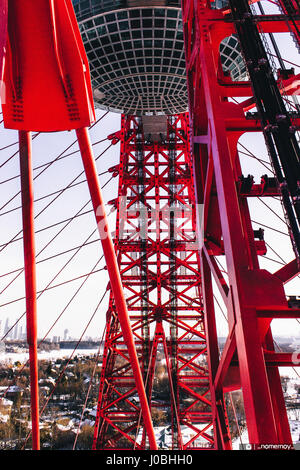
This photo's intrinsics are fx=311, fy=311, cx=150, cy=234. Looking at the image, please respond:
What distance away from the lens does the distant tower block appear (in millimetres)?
9289

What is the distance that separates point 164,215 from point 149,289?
3.53 metres

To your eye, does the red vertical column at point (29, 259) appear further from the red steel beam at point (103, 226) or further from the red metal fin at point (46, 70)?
the red steel beam at point (103, 226)

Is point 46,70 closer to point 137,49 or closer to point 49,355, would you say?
point 137,49

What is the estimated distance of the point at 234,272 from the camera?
384cm

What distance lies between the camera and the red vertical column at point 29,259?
15.1ft

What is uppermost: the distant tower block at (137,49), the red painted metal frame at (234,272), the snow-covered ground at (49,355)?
the snow-covered ground at (49,355)

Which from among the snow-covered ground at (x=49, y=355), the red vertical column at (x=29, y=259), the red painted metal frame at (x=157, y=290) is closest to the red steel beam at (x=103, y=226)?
the red vertical column at (x=29, y=259)

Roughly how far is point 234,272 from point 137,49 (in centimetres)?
900

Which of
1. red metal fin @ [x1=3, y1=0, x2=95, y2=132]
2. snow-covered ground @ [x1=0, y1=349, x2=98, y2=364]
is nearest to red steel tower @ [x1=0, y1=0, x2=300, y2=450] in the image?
red metal fin @ [x1=3, y1=0, x2=95, y2=132]

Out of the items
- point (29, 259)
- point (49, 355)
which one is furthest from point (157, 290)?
point (49, 355)

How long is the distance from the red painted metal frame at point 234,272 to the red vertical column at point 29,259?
2.79 m

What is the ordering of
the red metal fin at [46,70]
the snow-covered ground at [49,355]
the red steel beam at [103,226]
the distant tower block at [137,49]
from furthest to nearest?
1. the snow-covered ground at [49,355]
2. the distant tower block at [137,49]
3. the red steel beam at [103,226]
4. the red metal fin at [46,70]

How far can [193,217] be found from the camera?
14.1m

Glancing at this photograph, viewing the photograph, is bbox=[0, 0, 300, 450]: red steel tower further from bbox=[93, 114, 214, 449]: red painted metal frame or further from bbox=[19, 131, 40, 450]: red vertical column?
bbox=[93, 114, 214, 449]: red painted metal frame
